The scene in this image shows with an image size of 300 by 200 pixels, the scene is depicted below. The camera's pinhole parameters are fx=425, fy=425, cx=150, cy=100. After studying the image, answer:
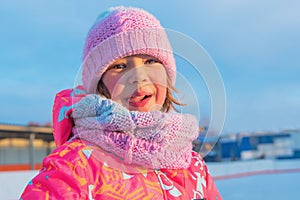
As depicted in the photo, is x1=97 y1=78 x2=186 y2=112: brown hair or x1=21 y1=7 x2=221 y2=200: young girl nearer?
x1=21 y1=7 x2=221 y2=200: young girl

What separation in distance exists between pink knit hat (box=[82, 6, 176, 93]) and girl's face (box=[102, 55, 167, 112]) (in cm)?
2

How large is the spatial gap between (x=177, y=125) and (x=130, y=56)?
0.54 ft

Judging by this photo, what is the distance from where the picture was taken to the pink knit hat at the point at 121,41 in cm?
78

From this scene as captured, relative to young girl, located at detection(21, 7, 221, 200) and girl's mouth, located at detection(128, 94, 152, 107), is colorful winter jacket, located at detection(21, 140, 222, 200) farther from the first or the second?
girl's mouth, located at detection(128, 94, 152, 107)

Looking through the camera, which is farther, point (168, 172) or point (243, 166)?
point (243, 166)

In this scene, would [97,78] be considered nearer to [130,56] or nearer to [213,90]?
[130,56]

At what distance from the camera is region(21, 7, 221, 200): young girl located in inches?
26.8

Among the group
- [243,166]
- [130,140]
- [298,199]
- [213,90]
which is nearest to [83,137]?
[130,140]

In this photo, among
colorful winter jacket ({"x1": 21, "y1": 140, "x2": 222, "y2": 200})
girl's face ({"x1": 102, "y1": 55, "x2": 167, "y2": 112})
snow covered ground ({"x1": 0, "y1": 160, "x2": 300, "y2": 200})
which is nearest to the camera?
colorful winter jacket ({"x1": 21, "y1": 140, "x2": 222, "y2": 200})

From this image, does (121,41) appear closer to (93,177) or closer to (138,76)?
(138,76)

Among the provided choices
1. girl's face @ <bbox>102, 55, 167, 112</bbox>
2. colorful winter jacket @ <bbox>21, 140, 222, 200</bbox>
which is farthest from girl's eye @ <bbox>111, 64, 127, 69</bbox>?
colorful winter jacket @ <bbox>21, 140, 222, 200</bbox>

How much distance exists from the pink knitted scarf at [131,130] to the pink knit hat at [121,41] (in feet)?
0.30

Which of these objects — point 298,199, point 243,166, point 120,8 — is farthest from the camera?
point 243,166

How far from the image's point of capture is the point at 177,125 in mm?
742
